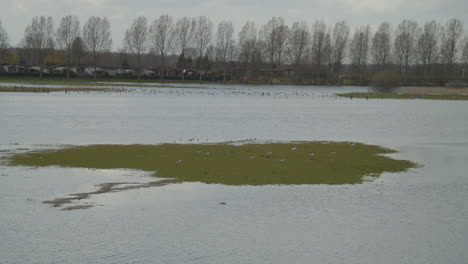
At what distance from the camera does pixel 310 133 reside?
37062mm

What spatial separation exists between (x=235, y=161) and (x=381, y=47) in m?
175

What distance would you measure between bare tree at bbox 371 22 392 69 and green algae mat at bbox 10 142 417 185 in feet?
548

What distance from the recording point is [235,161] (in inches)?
944

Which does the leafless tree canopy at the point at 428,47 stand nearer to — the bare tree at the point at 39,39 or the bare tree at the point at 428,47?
the bare tree at the point at 428,47

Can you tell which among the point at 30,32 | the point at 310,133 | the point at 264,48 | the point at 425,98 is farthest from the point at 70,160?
the point at 264,48

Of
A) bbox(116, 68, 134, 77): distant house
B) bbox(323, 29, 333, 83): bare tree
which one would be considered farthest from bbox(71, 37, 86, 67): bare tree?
bbox(323, 29, 333, 83): bare tree

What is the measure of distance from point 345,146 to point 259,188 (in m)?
12.1

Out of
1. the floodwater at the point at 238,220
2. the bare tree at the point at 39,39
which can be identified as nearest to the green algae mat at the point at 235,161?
the floodwater at the point at 238,220

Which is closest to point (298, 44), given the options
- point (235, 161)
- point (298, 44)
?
point (298, 44)

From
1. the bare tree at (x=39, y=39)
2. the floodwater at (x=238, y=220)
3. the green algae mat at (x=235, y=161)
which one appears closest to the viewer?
the floodwater at (x=238, y=220)

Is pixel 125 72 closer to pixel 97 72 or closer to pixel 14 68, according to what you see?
pixel 97 72

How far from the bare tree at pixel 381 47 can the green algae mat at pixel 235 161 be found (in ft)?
548

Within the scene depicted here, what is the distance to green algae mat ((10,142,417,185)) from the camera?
21.0 metres

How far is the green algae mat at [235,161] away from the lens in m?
21.0
